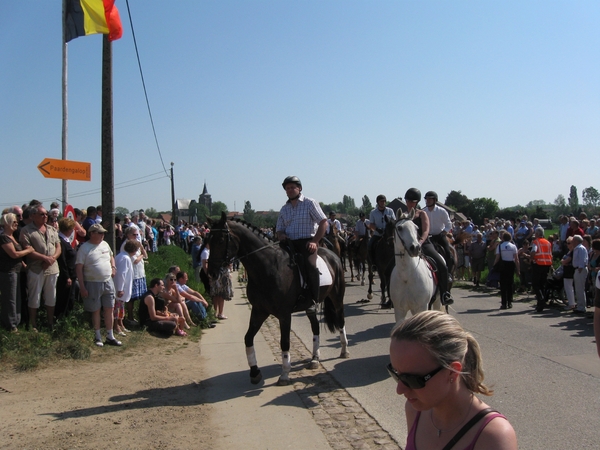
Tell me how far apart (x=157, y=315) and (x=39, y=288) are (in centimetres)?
230

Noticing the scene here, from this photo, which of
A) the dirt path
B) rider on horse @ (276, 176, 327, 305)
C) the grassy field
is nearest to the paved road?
rider on horse @ (276, 176, 327, 305)

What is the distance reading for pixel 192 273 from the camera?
59.5 feet

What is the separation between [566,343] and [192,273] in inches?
488

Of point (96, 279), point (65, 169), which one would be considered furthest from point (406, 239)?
point (65, 169)

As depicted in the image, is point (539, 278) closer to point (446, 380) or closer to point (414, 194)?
point (414, 194)

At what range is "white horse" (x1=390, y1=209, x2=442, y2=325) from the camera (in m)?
7.77

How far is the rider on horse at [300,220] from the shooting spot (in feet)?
24.8

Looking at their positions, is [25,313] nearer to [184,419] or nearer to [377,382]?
[184,419]

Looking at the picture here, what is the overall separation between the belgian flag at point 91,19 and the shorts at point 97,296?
5542 mm

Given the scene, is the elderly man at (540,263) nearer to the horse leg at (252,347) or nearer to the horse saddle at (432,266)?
the horse saddle at (432,266)

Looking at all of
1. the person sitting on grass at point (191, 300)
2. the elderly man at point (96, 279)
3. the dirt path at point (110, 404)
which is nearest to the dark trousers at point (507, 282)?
the person sitting on grass at point (191, 300)

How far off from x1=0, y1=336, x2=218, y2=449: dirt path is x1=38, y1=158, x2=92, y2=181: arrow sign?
3830mm

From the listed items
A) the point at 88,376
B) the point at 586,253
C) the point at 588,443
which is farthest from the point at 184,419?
the point at 586,253

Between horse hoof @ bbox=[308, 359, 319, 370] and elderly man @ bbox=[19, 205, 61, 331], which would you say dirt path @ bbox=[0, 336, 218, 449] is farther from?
horse hoof @ bbox=[308, 359, 319, 370]
